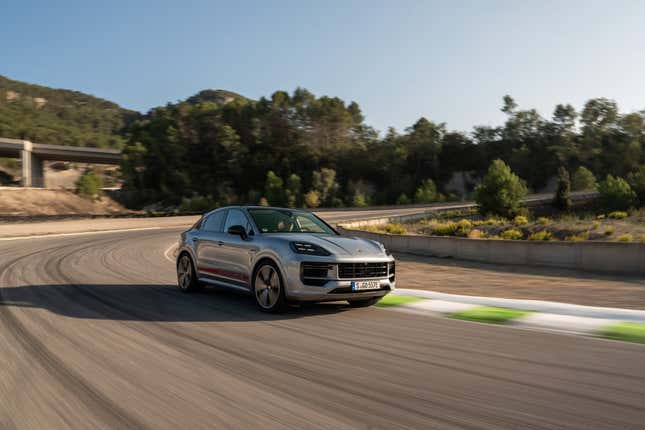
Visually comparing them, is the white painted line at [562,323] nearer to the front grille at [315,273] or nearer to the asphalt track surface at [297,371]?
the asphalt track surface at [297,371]

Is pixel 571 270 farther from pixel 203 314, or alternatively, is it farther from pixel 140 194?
pixel 140 194

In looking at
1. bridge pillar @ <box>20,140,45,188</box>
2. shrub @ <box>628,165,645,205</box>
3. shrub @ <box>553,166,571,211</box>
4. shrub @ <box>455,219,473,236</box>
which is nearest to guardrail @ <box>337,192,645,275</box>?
shrub @ <box>455,219,473,236</box>

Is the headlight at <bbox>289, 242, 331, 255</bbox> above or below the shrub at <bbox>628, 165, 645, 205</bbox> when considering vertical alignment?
below

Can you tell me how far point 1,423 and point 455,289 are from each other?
370 inches

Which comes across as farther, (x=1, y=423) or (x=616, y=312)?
(x=616, y=312)

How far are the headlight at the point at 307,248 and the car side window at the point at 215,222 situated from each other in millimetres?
2248

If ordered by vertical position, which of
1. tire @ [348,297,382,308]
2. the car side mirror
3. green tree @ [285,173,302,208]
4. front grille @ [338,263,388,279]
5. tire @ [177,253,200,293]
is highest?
green tree @ [285,173,302,208]

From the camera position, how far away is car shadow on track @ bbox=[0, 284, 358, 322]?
7.58 metres

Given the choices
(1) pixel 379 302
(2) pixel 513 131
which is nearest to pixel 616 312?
(1) pixel 379 302

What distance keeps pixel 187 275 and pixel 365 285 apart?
388cm

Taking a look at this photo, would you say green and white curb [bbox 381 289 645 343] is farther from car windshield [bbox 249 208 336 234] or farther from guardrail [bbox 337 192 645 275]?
guardrail [bbox 337 192 645 275]

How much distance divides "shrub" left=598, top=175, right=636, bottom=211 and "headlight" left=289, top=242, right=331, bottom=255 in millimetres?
45860

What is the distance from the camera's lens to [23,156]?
9156 centimetres

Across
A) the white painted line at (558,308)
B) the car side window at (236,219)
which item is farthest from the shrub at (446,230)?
the car side window at (236,219)
